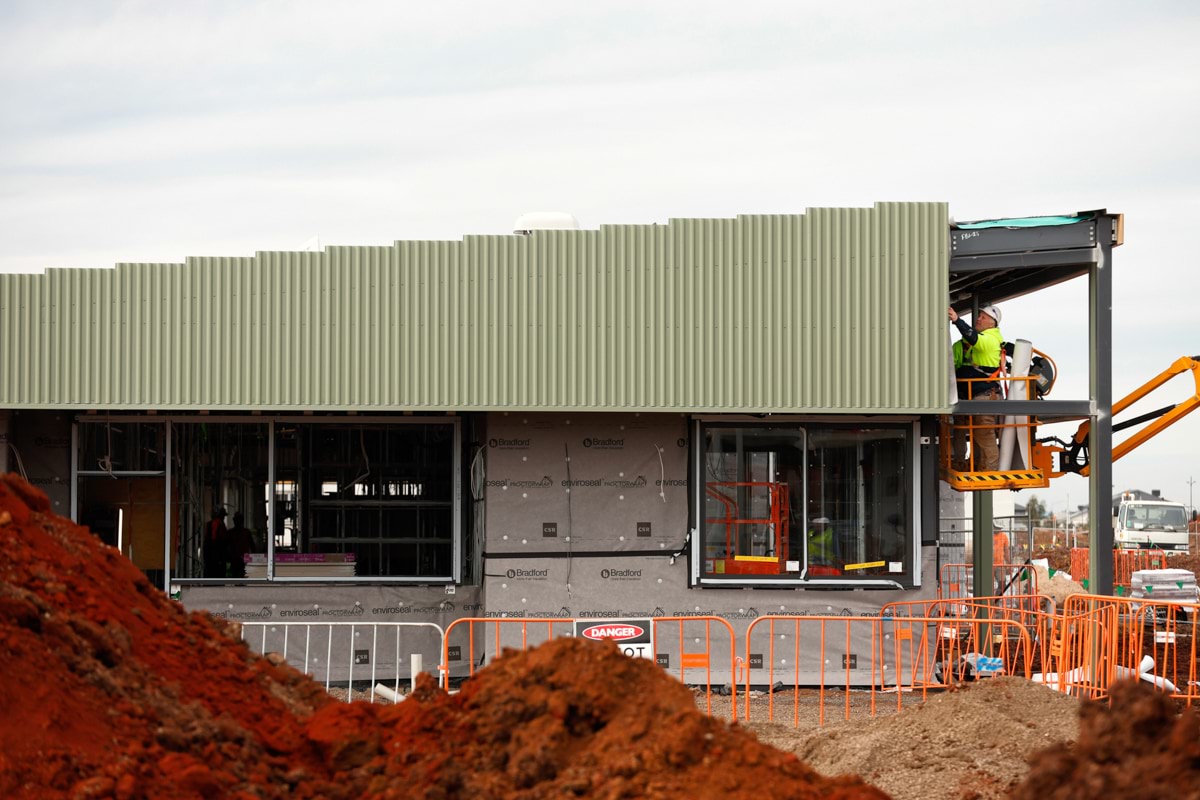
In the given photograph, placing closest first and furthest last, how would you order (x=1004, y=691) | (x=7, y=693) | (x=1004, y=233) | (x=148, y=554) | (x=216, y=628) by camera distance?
(x=7, y=693) < (x=216, y=628) < (x=1004, y=691) < (x=1004, y=233) < (x=148, y=554)

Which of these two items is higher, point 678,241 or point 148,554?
point 678,241

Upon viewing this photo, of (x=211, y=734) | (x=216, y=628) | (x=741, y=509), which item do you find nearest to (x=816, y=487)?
(x=741, y=509)

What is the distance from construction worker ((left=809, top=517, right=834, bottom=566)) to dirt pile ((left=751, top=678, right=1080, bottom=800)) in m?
3.85

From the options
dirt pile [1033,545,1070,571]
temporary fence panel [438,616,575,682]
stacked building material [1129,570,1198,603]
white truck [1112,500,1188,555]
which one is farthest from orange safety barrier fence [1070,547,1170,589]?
temporary fence panel [438,616,575,682]

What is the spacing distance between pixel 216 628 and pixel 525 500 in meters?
8.40

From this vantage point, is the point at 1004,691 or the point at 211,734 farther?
the point at 1004,691

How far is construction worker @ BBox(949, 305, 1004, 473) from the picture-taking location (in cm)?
1594

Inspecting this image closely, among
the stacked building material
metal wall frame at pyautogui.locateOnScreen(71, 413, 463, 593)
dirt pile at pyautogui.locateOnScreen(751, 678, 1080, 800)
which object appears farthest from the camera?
the stacked building material

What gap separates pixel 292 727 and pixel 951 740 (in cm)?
598

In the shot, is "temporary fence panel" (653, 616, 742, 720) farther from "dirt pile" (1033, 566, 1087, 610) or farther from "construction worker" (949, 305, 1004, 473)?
"dirt pile" (1033, 566, 1087, 610)

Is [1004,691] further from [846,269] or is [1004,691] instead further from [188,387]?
[188,387]

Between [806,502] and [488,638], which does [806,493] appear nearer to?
[806,502]

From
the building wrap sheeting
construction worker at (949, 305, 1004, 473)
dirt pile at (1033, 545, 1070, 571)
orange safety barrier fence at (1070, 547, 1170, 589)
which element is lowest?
dirt pile at (1033, 545, 1070, 571)

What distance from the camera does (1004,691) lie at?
460 inches
